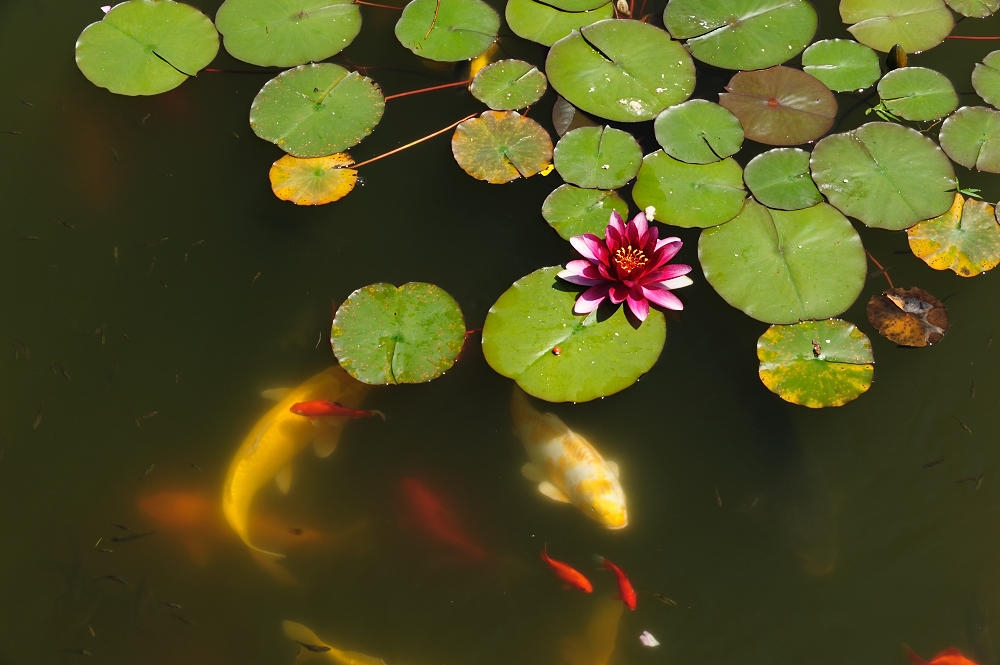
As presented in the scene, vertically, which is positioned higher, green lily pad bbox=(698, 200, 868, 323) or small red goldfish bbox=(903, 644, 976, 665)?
green lily pad bbox=(698, 200, 868, 323)

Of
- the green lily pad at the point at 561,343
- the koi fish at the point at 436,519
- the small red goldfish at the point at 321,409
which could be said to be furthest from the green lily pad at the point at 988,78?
the small red goldfish at the point at 321,409

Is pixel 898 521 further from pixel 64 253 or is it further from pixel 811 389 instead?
pixel 64 253

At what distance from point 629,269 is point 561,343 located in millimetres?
391

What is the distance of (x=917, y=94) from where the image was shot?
3.46 metres

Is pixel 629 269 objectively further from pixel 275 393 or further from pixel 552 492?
pixel 275 393

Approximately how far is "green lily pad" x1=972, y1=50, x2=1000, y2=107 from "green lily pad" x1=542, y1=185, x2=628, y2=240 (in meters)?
1.77

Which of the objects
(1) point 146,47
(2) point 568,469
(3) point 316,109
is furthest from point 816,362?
(1) point 146,47

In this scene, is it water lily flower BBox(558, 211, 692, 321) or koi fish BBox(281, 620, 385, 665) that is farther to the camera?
water lily flower BBox(558, 211, 692, 321)

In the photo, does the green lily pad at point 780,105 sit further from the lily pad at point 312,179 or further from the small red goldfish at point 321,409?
the small red goldfish at point 321,409

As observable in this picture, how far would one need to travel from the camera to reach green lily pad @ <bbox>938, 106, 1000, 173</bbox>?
3.29 metres

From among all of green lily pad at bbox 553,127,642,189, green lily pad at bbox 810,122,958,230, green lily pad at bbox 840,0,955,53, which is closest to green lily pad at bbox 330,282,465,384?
green lily pad at bbox 553,127,642,189

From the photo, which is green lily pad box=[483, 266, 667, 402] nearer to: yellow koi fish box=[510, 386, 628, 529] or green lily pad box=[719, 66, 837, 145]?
yellow koi fish box=[510, 386, 628, 529]

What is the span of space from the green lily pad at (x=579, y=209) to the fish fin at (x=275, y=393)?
4.11 feet

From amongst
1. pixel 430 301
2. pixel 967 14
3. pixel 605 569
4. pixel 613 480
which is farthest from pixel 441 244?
pixel 967 14
